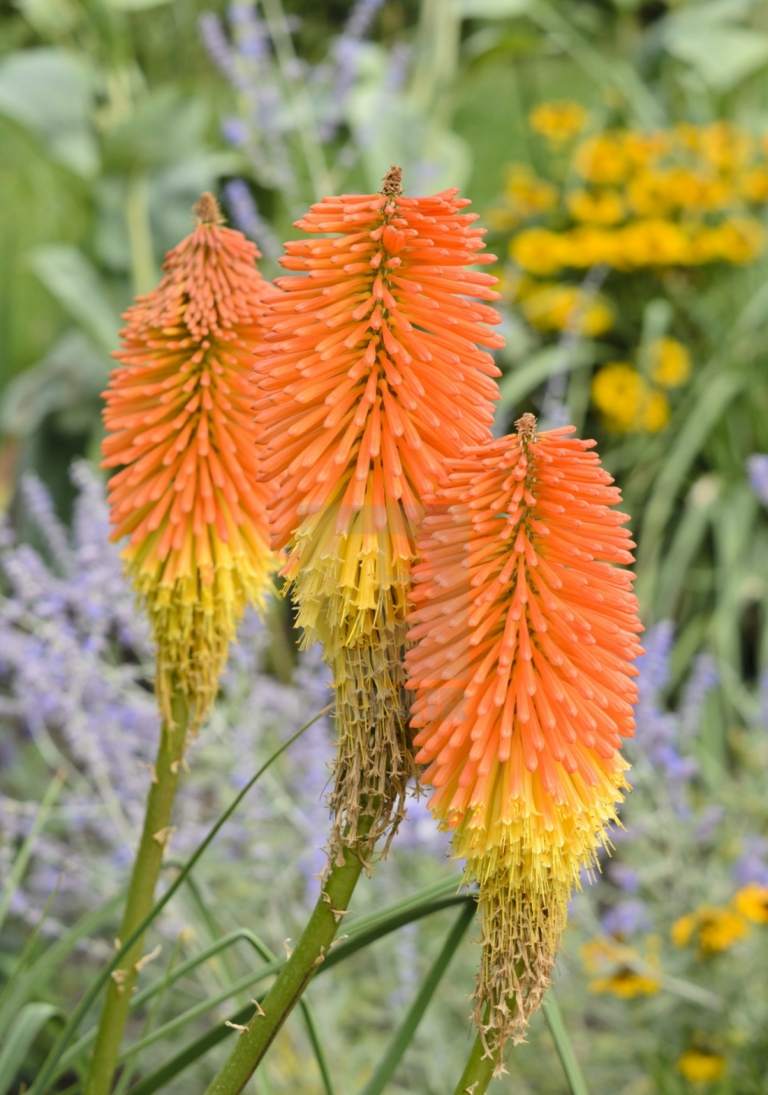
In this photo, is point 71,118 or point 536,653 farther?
point 71,118

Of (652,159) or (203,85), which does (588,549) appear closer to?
(652,159)

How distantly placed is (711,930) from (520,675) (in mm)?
1947

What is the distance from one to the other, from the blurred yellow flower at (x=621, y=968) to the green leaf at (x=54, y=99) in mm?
3550

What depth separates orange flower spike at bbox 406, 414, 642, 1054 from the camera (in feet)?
3.47

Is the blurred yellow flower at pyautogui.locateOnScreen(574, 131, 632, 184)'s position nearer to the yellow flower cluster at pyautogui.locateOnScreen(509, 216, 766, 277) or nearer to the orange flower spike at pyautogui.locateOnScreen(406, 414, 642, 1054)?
the yellow flower cluster at pyautogui.locateOnScreen(509, 216, 766, 277)

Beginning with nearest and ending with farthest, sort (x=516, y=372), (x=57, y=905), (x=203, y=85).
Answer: (x=57, y=905) < (x=516, y=372) < (x=203, y=85)

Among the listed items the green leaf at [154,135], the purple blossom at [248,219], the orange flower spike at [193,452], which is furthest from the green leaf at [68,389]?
the orange flower spike at [193,452]

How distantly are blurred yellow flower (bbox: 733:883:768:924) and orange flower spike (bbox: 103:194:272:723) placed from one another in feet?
5.09

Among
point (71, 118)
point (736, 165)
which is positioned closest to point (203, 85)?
point (71, 118)

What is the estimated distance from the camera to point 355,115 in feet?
17.4

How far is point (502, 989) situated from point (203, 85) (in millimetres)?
8144

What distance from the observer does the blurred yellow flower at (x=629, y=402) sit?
16.9 feet

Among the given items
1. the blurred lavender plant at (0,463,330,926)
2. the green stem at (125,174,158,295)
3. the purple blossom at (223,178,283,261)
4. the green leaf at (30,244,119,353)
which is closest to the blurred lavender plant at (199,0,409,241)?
the purple blossom at (223,178,283,261)

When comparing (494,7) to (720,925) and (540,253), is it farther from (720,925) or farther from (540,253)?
(720,925)
